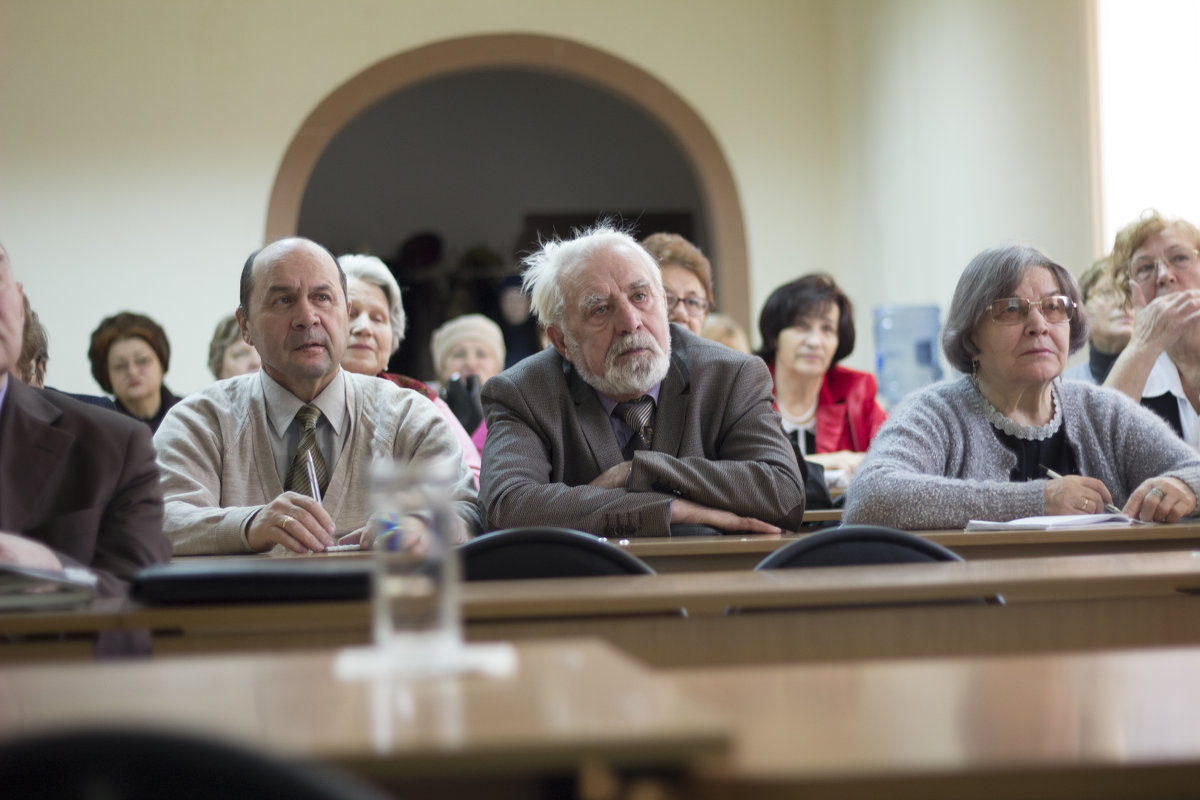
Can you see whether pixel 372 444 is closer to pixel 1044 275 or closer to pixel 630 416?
pixel 630 416

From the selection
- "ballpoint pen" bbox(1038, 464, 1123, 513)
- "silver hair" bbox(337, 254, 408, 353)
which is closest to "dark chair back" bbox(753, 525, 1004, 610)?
"ballpoint pen" bbox(1038, 464, 1123, 513)

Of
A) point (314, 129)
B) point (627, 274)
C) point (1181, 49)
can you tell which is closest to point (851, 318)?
point (1181, 49)

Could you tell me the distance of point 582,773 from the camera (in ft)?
3.18

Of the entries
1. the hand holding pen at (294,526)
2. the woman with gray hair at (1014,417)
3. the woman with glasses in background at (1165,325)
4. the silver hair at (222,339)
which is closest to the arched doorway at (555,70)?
the silver hair at (222,339)

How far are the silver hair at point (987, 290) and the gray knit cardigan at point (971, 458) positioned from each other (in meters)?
0.10

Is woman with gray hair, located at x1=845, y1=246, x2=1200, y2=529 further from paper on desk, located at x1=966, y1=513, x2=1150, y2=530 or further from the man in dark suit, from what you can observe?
the man in dark suit

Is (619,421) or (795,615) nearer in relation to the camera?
(795,615)

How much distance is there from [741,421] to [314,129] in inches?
204

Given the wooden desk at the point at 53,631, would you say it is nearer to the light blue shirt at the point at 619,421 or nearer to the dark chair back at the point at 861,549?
the dark chair back at the point at 861,549

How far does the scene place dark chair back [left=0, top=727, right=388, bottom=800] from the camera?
0.74 meters

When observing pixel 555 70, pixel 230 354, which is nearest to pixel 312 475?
pixel 230 354

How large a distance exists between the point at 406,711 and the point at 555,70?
7.38m

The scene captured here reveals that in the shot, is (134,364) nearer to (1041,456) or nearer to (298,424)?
(298,424)

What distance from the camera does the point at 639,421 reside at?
3.38m
